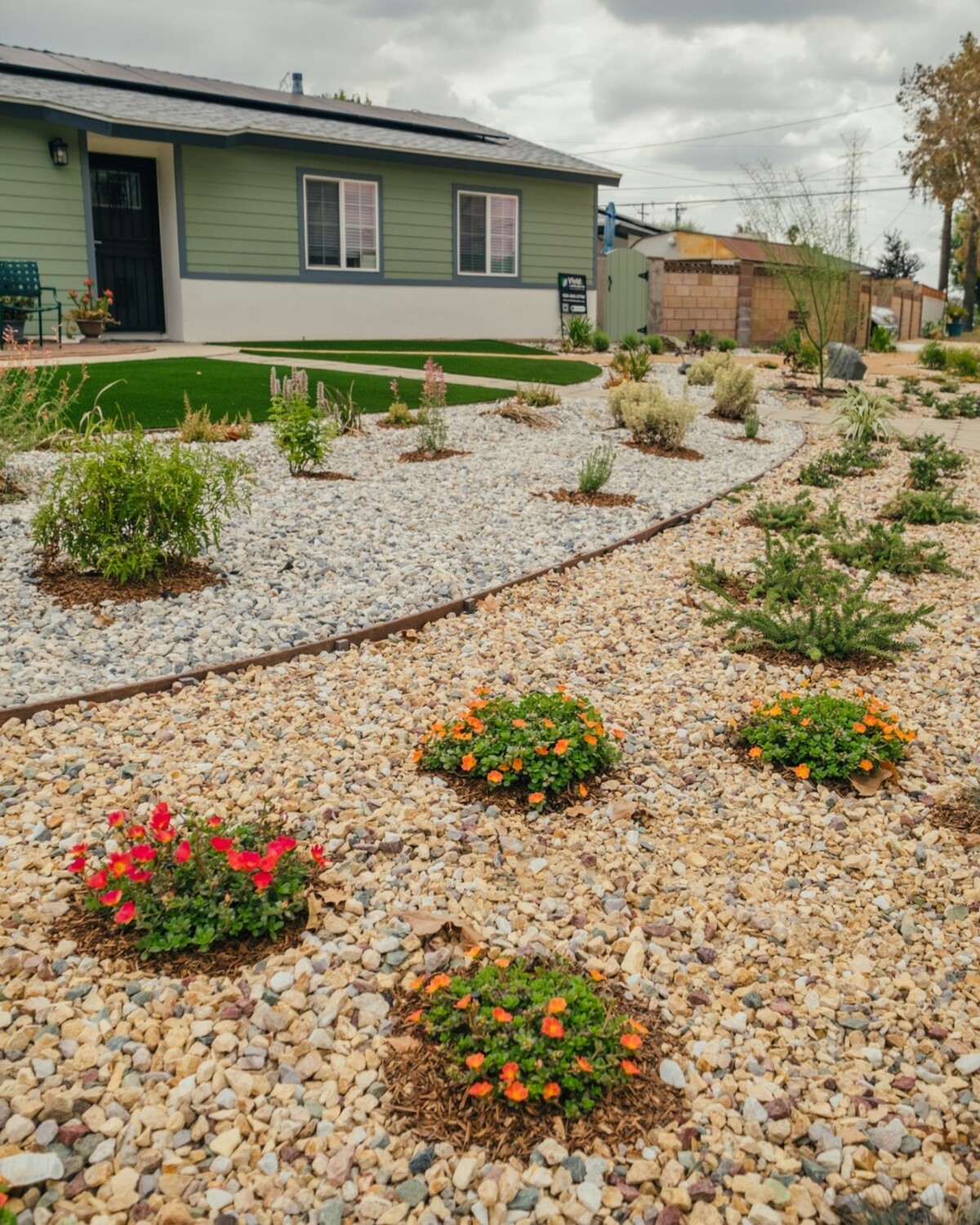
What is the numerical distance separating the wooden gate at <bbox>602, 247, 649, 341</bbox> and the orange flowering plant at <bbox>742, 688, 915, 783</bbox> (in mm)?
17525

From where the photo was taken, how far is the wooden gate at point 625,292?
65.8 ft

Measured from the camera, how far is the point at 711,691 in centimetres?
376

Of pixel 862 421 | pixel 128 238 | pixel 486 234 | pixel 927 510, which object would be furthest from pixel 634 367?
pixel 486 234

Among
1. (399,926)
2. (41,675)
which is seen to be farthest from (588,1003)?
(41,675)

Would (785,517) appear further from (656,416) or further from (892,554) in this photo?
(656,416)

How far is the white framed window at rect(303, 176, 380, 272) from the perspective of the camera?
619 inches

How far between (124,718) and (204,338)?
41.0ft

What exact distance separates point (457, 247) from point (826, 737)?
15.7 m

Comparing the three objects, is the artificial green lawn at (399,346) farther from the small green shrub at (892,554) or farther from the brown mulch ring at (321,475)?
the small green shrub at (892,554)

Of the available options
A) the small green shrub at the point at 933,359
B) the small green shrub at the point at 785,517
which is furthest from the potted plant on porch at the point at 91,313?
the small green shrub at the point at 933,359

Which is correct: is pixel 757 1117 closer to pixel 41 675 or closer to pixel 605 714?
pixel 605 714

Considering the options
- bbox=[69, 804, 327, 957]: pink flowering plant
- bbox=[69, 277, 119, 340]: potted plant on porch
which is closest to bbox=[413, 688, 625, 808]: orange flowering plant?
bbox=[69, 804, 327, 957]: pink flowering plant

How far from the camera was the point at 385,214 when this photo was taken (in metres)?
16.3

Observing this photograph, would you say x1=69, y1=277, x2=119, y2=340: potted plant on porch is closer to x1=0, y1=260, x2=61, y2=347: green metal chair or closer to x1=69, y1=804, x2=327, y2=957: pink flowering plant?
x1=0, y1=260, x2=61, y2=347: green metal chair
